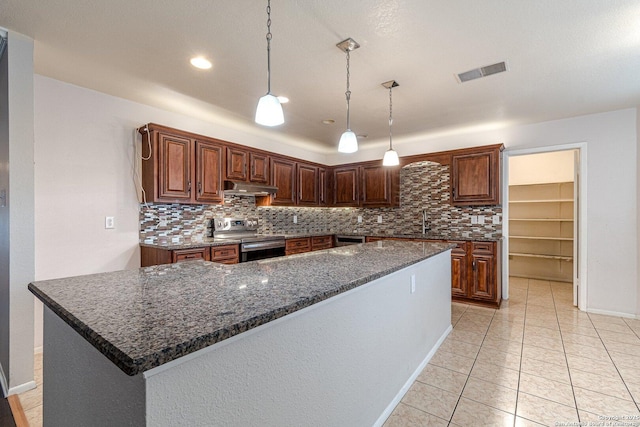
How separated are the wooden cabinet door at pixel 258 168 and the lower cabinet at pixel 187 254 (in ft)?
3.60

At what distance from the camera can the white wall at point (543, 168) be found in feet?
17.1

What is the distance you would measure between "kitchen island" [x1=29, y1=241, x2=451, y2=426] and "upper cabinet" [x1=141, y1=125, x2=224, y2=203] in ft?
6.12

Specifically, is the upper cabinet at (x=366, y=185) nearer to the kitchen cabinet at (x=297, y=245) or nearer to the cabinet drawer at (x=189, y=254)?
the kitchen cabinet at (x=297, y=245)

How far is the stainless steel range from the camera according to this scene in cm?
362

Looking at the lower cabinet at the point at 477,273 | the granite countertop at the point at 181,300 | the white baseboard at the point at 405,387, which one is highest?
the granite countertop at the point at 181,300

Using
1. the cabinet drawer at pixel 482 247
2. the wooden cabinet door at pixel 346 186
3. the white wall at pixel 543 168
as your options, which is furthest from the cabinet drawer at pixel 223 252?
the white wall at pixel 543 168

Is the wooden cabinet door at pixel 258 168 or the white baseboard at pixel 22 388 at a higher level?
the wooden cabinet door at pixel 258 168

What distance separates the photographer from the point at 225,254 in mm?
3404

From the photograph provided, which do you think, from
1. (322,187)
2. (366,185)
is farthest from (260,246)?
(366,185)

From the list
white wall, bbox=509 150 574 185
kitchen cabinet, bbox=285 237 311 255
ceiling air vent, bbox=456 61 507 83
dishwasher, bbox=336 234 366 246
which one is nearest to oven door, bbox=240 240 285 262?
kitchen cabinet, bbox=285 237 311 255

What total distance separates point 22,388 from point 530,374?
3.59 metres

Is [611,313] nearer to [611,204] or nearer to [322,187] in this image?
[611,204]

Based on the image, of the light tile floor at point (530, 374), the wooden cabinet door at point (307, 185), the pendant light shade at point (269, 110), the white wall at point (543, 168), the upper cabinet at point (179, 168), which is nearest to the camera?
the pendant light shade at point (269, 110)

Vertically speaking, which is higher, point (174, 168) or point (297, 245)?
point (174, 168)
